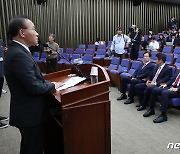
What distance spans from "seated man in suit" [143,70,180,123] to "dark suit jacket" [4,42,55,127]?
225cm

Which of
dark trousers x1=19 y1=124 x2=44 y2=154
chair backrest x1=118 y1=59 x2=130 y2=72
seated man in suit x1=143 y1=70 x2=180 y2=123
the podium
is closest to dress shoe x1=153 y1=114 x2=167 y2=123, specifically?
seated man in suit x1=143 y1=70 x2=180 y2=123

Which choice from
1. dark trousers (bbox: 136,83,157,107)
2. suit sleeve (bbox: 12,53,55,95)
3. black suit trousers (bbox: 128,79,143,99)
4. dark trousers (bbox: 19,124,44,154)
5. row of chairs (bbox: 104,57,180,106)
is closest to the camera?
suit sleeve (bbox: 12,53,55,95)

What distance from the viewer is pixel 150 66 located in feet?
13.5

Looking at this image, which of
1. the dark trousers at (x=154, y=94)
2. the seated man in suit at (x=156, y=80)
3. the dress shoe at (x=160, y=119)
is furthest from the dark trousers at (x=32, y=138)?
the seated man in suit at (x=156, y=80)

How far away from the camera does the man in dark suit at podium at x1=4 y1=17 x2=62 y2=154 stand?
1.35 m

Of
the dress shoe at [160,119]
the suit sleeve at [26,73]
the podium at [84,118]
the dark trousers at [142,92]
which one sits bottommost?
the dress shoe at [160,119]

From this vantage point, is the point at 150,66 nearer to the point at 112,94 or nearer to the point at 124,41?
the point at 112,94

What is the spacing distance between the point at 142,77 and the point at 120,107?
0.73 meters

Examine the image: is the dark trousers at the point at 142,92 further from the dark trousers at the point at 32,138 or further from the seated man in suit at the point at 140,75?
the dark trousers at the point at 32,138

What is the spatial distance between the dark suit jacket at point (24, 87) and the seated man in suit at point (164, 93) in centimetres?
225

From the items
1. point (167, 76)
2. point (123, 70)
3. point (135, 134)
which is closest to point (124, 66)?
point (123, 70)

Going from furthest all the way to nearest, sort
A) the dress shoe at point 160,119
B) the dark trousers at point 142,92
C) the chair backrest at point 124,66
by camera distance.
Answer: the chair backrest at point 124,66
the dark trousers at point 142,92
the dress shoe at point 160,119

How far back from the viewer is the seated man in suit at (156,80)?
3.67m

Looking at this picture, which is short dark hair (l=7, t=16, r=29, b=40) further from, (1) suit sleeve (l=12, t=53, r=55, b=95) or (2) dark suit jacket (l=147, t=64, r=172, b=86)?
(2) dark suit jacket (l=147, t=64, r=172, b=86)
